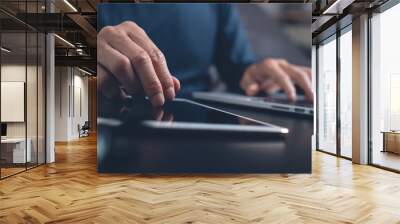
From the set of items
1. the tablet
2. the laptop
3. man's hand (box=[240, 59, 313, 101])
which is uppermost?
man's hand (box=[240, 59, 313, 101])

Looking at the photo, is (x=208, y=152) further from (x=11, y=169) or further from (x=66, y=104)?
(x=66, y=104)

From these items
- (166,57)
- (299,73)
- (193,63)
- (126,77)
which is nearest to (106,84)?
(126,77)

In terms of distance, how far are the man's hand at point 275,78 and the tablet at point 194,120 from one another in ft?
1.85

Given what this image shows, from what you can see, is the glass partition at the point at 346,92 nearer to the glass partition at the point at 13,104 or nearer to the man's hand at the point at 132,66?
the man's hand at the point at 132,66

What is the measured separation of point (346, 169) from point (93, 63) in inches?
347

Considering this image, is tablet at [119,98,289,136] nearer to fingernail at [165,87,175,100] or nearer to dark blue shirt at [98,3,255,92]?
fingernail at [165,87,175,100]

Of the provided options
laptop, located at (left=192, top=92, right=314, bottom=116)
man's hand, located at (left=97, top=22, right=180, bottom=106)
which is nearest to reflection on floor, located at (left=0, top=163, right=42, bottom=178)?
man's hand, located at (left=97, top=22, right=180, bottom=106)

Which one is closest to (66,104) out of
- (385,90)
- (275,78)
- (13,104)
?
(13,104)

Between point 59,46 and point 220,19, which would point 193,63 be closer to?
point 220,19

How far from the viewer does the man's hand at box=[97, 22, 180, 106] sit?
6.30m

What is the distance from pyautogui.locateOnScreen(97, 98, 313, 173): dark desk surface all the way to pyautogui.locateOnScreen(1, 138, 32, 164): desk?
68.8 inches

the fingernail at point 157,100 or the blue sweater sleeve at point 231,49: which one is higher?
the blue sweater sleeve at point 231,49

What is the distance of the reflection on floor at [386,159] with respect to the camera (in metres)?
7.40

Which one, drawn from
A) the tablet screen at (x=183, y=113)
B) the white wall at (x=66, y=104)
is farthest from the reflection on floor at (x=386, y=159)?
the white wall at (x=66, y=104)
